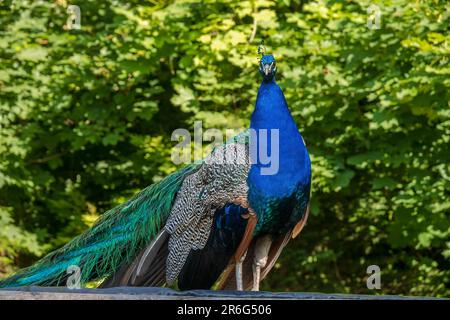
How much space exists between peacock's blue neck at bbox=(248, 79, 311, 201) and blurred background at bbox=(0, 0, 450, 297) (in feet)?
9.31

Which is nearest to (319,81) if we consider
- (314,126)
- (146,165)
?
(314,126)

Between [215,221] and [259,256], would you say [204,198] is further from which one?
[259,256]

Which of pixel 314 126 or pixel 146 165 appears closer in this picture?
pixel 314 126

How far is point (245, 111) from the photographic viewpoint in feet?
26.9

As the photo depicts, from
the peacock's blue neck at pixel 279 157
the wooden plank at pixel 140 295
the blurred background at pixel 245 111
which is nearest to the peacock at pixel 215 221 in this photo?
the peacock's blue neck at pixel 279 157

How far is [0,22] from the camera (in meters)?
8.71

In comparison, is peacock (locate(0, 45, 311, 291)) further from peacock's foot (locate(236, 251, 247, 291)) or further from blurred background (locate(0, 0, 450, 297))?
blurred background (locate(0, 0, 450, 297))

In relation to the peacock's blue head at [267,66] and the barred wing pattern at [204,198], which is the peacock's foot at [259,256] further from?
the peacock's blue head at [267,66]

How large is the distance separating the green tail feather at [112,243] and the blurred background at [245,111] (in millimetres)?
2931

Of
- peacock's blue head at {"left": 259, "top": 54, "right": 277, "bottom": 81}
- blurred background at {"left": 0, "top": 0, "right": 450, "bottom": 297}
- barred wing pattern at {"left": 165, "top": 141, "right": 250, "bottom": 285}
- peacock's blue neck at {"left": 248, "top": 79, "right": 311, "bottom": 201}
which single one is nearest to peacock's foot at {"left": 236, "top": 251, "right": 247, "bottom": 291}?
barred wing pattern at {"left": 165, "top": 141, "right": 250, "bottom": 285}

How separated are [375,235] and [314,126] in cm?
191

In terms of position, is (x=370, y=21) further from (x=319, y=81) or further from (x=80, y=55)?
(x=80, y=55)

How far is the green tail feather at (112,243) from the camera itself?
432cm

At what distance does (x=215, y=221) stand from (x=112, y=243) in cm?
55
